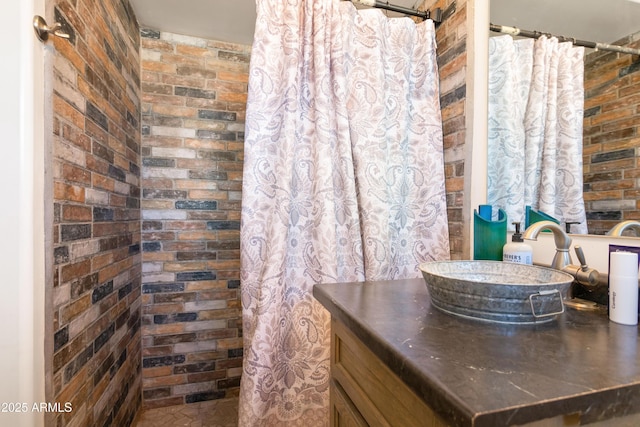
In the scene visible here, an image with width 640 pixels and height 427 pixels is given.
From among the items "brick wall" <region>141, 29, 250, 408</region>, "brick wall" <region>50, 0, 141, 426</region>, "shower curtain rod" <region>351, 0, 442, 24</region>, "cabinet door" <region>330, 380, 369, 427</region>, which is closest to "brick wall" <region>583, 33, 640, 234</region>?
"shower curtain rod" <region>351, 0, 442, 24</region>

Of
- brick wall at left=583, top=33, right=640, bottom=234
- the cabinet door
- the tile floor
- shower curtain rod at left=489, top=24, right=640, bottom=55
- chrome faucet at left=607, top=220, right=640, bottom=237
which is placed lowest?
the tile floor

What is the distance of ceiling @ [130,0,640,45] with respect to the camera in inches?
35.6

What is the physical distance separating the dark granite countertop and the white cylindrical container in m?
0.02

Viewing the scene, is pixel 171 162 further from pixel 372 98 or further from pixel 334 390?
pixel 334 390

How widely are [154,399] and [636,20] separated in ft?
9.13

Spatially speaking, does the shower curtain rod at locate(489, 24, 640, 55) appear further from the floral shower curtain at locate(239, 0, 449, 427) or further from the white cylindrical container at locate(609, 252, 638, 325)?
the white cylindrical container at locate(609, 252, 638, 325)

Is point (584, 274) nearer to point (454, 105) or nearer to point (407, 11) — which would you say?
point (454, 105)

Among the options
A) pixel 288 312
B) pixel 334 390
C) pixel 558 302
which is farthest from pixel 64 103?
pixel 558 302

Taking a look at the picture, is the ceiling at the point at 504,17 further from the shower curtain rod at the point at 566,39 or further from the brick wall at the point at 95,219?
the brick wall at the point at 95,219

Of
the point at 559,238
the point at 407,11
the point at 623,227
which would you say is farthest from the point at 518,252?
the point at 407,11

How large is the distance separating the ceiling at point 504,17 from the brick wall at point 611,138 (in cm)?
8

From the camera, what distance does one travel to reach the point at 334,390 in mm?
808

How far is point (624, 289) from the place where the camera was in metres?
0.63

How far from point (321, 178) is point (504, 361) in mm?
942
